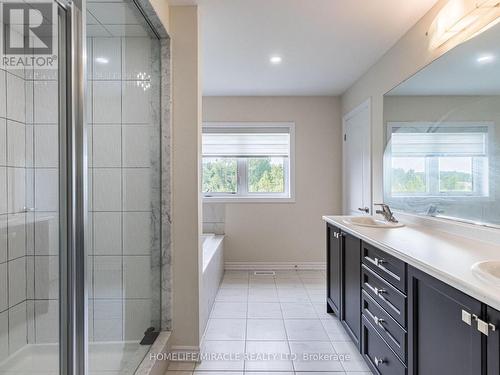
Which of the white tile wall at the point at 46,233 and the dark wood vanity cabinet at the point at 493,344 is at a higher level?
the white tile wall at the point at 46,233

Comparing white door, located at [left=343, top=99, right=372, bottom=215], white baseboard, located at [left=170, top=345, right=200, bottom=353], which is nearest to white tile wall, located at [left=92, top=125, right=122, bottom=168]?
white baseboard, located at [left=170, top=345, right=200, bottom=353]

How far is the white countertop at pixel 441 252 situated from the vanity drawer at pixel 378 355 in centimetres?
53

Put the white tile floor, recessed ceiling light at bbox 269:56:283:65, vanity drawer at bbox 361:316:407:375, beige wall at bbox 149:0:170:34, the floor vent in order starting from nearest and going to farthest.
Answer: vanity drawer at bbox 361:316:407:375
beige wall at bbox 149:0:170:34
the white tile floor
recessed ceiling light at bbox 269:56:283:65
the floor vent

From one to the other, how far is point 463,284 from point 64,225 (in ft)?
4.62

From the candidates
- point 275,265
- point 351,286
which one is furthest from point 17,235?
point 275,265

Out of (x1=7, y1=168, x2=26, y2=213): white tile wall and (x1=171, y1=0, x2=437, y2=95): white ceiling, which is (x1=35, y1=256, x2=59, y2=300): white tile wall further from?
(x1=171, y1=0, x2=437, y2=95): white ceiling

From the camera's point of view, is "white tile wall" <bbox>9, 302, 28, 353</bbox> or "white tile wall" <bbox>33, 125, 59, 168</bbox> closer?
"white tile wall" <bbox>33, 125, 59, 168</bbox>

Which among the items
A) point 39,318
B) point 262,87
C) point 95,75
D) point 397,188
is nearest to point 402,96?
point 397,188

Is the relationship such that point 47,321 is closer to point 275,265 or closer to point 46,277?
point 46,277

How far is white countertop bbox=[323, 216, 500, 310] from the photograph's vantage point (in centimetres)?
103

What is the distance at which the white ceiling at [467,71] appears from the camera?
1.68 m

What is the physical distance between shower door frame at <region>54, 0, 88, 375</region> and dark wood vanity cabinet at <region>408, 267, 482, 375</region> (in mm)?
1387

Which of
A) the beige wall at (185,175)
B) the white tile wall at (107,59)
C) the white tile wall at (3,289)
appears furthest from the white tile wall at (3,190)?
the beige wall at (185,175)

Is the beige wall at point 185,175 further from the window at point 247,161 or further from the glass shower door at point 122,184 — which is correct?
the window at point 247,161
